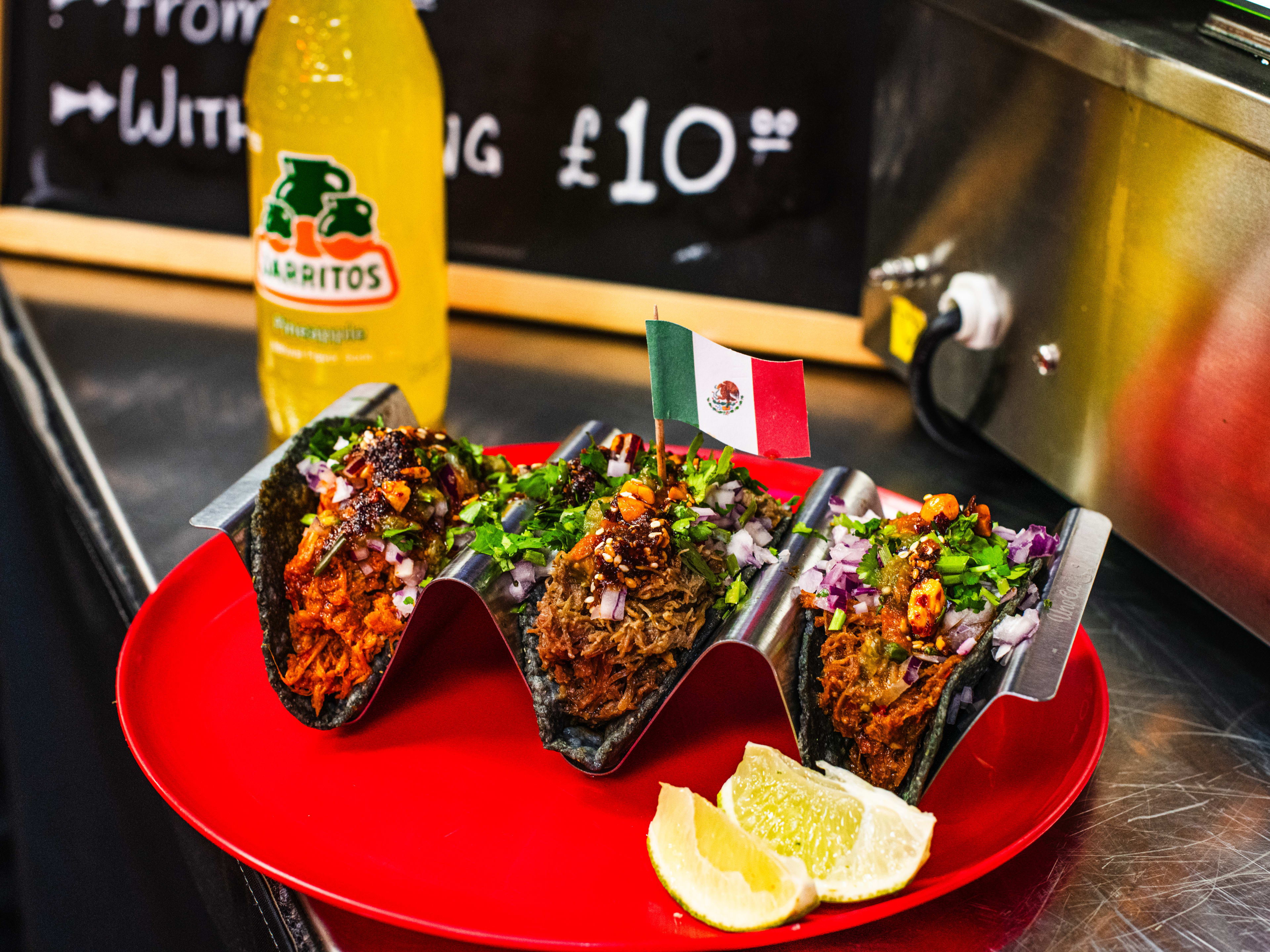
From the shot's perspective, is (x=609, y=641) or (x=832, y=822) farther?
(x=609, y=641)

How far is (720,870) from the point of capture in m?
1.03

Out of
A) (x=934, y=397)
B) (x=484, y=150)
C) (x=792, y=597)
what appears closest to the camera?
(x=792, y=597)

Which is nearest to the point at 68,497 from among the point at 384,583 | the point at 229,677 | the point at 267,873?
the point at 229,677

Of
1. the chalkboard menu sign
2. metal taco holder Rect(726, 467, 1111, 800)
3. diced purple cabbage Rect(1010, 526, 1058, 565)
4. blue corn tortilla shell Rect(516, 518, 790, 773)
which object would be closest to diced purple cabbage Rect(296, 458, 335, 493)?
blue corn tortilla shell Rect(516, 518, 790, 773)

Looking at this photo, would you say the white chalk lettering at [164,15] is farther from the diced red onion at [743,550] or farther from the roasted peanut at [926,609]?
the roasted peanut at [926,609]

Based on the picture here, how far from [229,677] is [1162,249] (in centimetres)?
132

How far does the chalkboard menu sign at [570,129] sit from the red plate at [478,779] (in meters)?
1.26

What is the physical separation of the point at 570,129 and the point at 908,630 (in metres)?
1.61

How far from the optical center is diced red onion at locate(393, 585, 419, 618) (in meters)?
1.32

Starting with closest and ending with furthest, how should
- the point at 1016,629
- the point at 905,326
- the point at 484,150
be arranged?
the point at 1016,629 < the point at 905,326 < the point at 484,150

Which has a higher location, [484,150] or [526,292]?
[484,150]

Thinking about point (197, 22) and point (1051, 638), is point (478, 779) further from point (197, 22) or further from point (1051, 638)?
point (197, 22)

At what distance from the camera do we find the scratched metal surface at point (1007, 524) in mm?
1097

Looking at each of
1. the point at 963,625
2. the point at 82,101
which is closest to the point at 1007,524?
the point at 963,625
